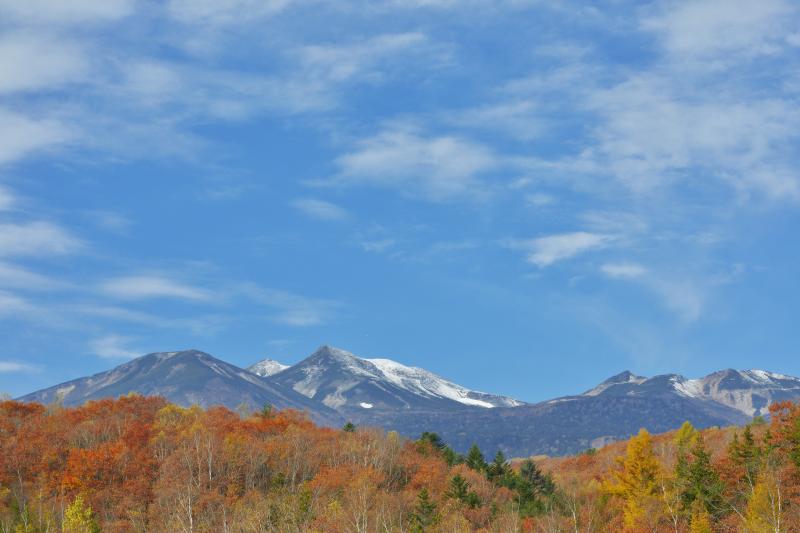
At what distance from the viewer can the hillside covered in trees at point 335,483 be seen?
370 ft

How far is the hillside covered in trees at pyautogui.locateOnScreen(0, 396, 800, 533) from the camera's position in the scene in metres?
113

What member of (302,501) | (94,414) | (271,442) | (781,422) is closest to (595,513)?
(781,422)

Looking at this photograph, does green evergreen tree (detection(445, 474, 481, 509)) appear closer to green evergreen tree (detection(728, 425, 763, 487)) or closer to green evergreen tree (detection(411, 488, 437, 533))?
green evergreen tree (detection(411, 488, 437, 533))

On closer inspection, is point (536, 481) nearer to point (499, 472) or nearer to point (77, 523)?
point (499, 472)

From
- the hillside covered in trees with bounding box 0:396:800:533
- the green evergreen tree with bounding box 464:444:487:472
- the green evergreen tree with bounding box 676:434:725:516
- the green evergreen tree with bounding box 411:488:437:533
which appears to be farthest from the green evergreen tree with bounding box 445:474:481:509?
the green evergreen tree with bounding box 464:444:487:472

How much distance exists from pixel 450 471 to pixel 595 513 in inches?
1186

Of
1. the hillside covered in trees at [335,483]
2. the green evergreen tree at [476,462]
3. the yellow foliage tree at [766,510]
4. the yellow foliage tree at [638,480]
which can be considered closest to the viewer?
the yellow foliage tree at [766,510]

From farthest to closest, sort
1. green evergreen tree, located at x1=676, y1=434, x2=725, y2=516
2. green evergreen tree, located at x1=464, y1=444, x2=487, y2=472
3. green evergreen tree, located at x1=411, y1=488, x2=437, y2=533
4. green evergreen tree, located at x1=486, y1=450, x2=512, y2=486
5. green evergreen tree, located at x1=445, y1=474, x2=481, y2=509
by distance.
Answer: green evergreen tree, located at x1=464, y1=444, x2=487, y2=472 → green evergreen tree, located at x1=486, y1=450, x2=512, y2=486 → green evergreen tree, located at x1=445, y1=474, x2=481, y2=509 → green evergreen tree, located at x1=676, y1=434, x2=725, y2=516 → green evergreen tree, located at x1=411, y1=488, x2=437, y2=533

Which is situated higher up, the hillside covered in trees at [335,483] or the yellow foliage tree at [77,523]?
the hillside covered in trees at [335,483]

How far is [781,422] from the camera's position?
449 ft

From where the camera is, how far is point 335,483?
13950cm

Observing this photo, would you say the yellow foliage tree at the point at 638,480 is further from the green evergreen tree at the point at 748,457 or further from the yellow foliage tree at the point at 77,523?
the yellow foliage tree at the point at 77,523

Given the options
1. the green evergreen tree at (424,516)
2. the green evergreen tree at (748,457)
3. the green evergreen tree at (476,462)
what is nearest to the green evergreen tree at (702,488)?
the green evergreen tree at (748,457)

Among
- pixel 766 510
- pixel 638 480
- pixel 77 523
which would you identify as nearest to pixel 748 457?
pixel 638 480
